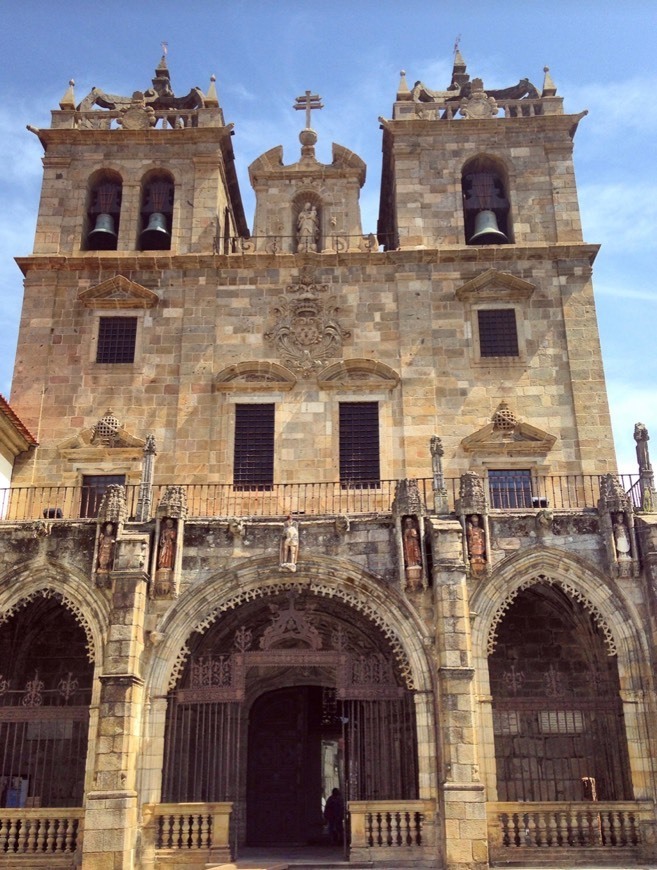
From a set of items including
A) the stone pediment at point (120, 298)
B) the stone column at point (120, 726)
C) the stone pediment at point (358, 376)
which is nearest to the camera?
the stone column at point (120, 726)

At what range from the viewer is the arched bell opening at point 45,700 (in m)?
17.4

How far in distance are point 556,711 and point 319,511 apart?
636 centimetres

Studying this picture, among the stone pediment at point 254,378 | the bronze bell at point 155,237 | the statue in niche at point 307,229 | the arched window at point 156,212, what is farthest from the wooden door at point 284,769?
the arched window at point 156,212

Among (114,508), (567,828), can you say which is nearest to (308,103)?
(114,508)

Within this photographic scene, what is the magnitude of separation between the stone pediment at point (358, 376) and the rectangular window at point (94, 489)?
5.32 meters

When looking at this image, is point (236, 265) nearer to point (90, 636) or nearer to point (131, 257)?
point (131, 257)

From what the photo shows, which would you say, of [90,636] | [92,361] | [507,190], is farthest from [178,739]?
[507,190]

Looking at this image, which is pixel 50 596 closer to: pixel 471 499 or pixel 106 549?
pixel 106 549

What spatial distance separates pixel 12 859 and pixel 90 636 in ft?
12.6

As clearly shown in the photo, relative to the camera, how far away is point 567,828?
50.0 feet

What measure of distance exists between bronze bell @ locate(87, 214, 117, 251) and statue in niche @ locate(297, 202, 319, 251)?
4953 millimetres

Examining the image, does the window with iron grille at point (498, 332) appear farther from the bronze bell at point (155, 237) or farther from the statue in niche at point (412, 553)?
the bronze bell at point (155, 237)

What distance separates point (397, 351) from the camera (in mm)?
21688

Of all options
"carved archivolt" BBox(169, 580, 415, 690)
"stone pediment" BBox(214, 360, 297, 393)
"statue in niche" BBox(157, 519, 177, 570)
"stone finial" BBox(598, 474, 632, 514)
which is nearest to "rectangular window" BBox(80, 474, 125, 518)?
"stone pediment" BBox(214, 360, 297, 393)
